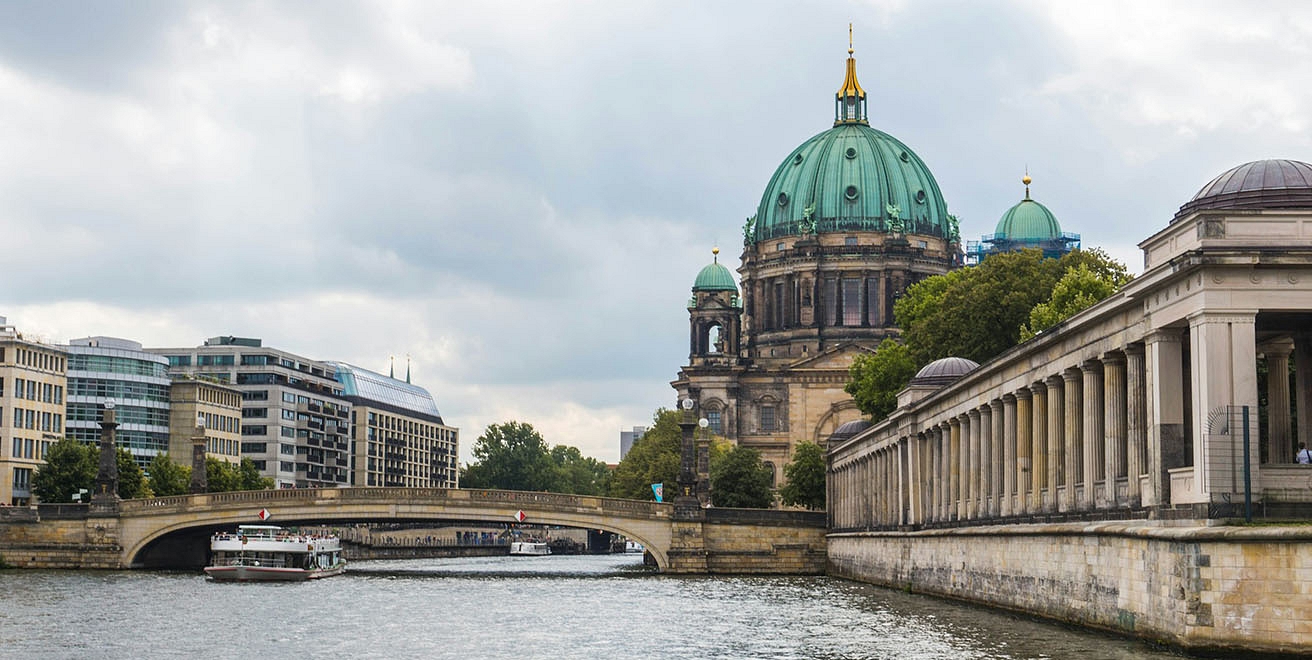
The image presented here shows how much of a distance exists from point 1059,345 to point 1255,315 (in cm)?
1242

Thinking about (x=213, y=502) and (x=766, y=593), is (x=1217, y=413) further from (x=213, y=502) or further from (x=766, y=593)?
(x=213, y=502)

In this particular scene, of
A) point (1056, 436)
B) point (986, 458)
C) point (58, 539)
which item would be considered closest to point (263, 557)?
point (58, 539)

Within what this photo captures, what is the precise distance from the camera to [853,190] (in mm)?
156750

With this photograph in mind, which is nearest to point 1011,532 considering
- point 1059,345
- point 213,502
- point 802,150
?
point 1059,345

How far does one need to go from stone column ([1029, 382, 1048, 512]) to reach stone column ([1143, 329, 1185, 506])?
1140 centimetres

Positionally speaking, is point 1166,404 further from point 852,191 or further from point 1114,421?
point 852,191

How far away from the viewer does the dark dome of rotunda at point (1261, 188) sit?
35812 millimetres

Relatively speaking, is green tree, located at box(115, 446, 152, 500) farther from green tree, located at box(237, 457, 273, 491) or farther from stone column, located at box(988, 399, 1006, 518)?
stone column, located at box(988, 399, 1006, 518)

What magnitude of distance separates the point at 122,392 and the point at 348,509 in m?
53.5

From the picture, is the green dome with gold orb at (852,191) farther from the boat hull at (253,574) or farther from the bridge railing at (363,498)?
the boat hull at (253,574)

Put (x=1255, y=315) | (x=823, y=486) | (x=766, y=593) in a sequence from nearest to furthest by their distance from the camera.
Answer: (x=1255, y=315), (x=766, y=593), (x=823, y=486)

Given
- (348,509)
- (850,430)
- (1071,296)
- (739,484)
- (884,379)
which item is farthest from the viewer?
(739,484)

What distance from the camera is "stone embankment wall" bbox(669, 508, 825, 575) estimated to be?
314ft

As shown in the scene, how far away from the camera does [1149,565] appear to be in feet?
114
